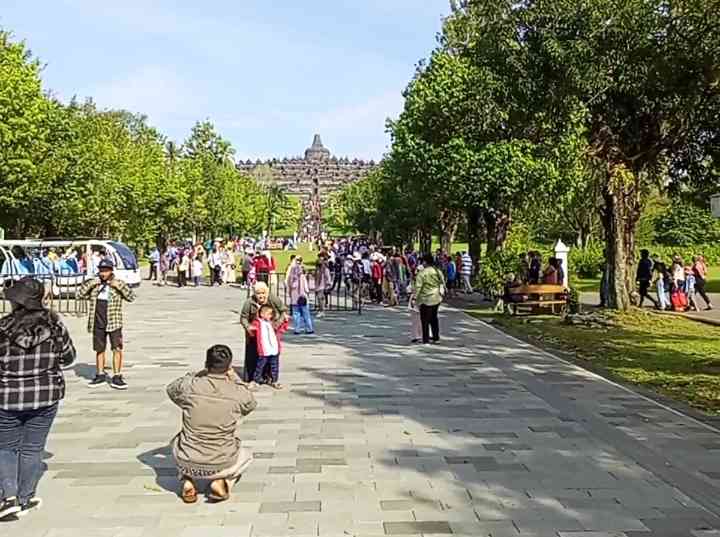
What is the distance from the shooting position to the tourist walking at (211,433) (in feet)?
19.4

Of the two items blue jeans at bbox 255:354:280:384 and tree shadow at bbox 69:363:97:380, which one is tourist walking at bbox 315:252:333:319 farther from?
blue jeans at bbox 255:354:280:384

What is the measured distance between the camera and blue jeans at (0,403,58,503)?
5.67 metres

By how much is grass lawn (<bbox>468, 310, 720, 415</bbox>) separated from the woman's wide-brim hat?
6.97 meters

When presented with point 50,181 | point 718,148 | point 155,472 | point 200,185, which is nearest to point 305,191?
point 200,185

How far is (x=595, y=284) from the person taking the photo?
4000cm

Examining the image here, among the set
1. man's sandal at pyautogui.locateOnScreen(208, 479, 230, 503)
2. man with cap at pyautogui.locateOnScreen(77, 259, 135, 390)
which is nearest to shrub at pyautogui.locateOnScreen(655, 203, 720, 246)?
man with cap at pyautogui.locateOnScreen(77, 259, 135, 390)

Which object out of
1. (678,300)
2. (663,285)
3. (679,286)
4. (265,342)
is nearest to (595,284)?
(663,285)

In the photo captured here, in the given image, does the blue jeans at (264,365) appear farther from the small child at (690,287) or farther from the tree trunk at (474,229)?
the tree trunk at (474,229)

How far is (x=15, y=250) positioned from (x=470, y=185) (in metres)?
15.8

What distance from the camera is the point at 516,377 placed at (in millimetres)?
11633

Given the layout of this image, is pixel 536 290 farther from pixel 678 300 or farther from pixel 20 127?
pixel 20 127

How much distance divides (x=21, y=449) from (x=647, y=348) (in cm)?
1192

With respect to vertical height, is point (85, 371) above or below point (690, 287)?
below

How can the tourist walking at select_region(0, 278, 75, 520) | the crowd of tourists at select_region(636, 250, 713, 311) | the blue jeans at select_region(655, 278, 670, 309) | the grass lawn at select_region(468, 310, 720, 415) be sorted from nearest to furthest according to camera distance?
the tourist walking at select_region(0, 278, 75, 520), the grass lawn at select_region(468, 310, 720, 415), the crowd of tourists at select_region(636, 250, 713, 311), the blue jeans at select_region(655, 278, 670, 309)
